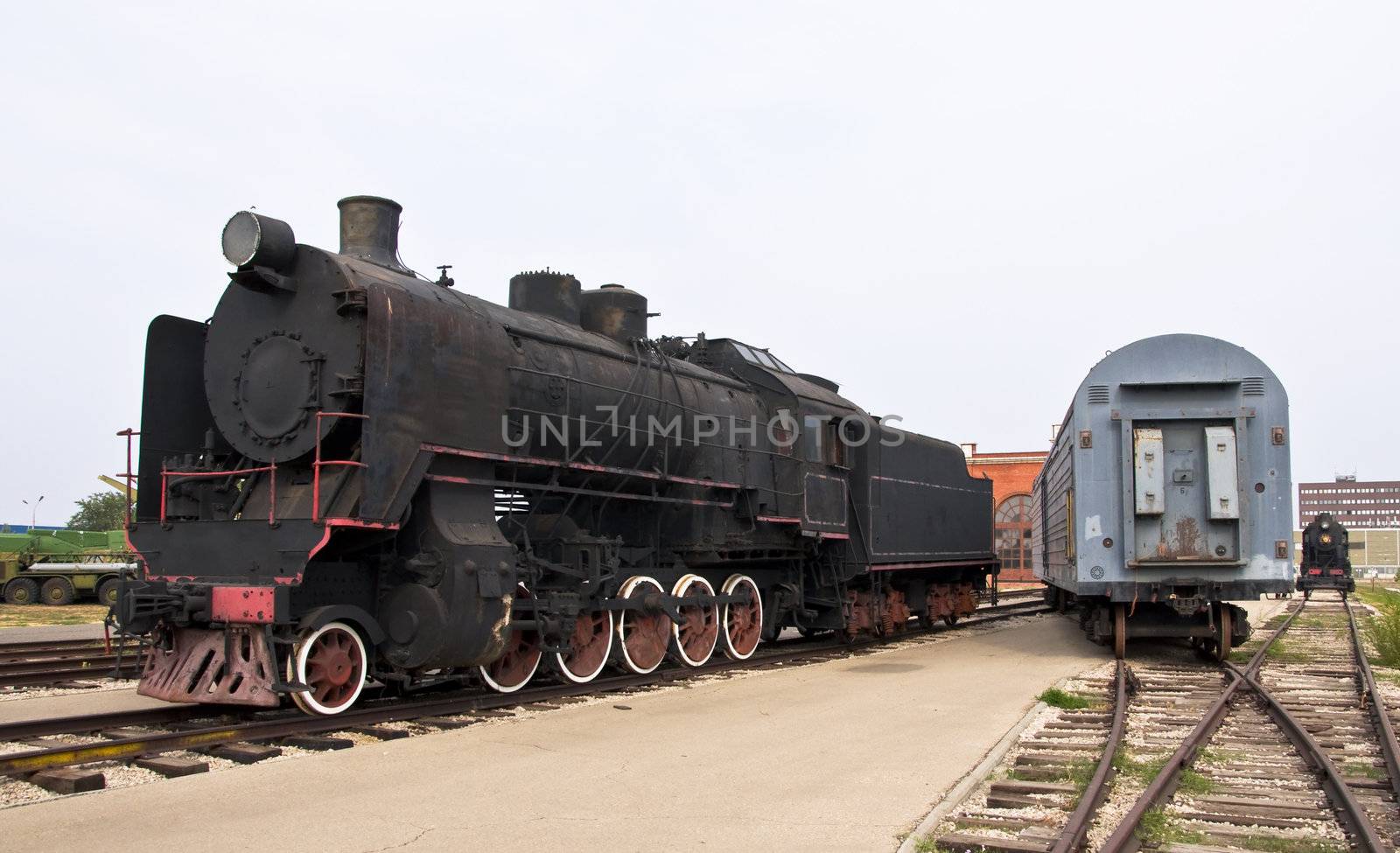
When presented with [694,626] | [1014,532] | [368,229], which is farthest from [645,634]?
[1014,532]

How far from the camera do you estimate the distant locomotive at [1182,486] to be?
12656 mm

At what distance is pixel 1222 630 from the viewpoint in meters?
13.1

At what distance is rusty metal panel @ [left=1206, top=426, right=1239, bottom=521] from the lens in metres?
12.6

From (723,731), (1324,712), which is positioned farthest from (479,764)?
(1324,712)

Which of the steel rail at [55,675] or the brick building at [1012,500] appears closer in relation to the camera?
the steel rail at [55,675]

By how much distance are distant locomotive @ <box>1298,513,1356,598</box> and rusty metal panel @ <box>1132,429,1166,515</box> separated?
2224 cm

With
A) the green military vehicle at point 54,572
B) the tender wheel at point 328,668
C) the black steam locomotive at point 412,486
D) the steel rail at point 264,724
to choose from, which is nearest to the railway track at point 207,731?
the steel rail at point 264,724

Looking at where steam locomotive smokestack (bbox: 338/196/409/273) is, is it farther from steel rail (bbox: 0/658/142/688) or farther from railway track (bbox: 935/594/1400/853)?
railway track (bbox: 935/594/1400/853)

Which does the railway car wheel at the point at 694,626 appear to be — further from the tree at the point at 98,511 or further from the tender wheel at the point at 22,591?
the tree at the point at 98,511

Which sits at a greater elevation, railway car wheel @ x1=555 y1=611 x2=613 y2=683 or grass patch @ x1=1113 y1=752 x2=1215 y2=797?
railway car wheel @ x1=555 y1=611 x2=613 y2=683

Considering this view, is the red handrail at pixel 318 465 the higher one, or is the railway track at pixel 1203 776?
the red handrail at pixel 318 465

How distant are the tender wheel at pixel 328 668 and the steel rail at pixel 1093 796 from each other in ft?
18.0

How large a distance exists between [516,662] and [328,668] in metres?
2.21

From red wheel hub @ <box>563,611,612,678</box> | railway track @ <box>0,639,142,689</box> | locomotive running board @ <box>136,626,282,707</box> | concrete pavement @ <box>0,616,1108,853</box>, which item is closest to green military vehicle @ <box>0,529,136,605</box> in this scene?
railway track @ <box>0,639,142,689</box>
